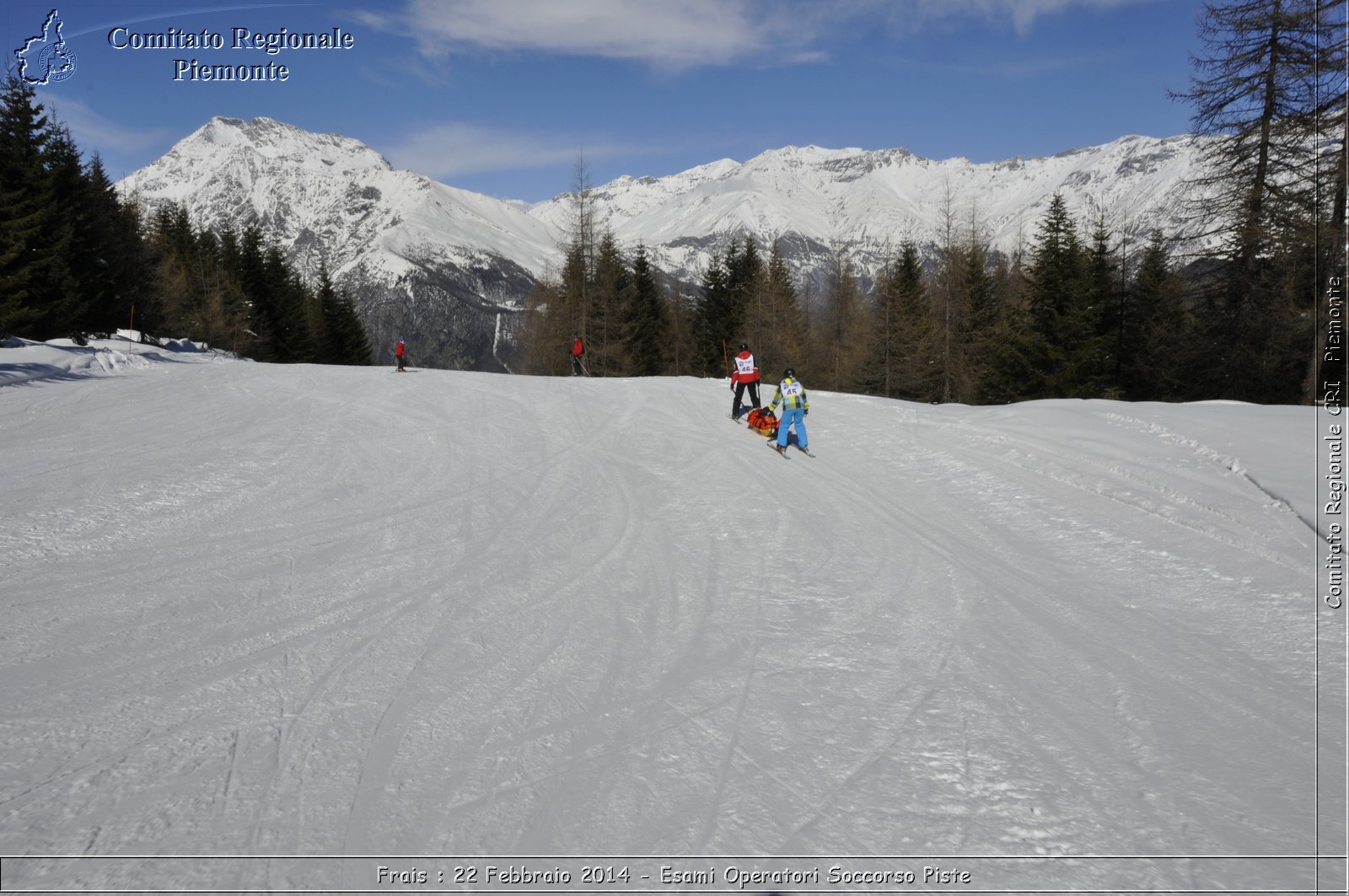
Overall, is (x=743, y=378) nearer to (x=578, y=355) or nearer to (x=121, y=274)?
(x=578, y=355)

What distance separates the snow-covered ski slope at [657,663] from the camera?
3.41 metres

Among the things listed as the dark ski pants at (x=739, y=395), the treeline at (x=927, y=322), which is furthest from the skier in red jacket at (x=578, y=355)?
the dark ski pants at (x=739, y=395)

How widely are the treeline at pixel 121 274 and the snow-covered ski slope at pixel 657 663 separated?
2055 centimetres

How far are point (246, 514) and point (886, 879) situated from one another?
322 inches

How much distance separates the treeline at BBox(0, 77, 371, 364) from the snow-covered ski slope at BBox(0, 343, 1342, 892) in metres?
20.6

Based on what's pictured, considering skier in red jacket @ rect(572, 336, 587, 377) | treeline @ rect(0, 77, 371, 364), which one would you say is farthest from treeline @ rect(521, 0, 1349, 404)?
treeline @ rect(0, 77, 371, 364)

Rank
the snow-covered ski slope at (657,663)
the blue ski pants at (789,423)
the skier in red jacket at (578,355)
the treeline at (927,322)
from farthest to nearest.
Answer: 1. the treeline at (927,322)
2. the skier in red jacket at (578,355)
3. the blue ski pants at (789,423)
4. the snow-covered ski slope at (657,663)

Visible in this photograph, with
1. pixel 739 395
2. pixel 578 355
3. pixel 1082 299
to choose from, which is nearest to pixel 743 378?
pixel 739 395

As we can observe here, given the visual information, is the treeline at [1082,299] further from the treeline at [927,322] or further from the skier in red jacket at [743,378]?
the skier in red jacket at [743,378]

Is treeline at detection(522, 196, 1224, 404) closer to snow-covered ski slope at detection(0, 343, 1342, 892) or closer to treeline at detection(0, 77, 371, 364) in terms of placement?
snow-covered ski slope at detection(0, 343, 1342, 892)

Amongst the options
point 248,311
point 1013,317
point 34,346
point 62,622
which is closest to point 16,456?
point 62,622

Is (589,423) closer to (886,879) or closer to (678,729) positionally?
(678,729)

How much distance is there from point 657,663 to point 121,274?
45.8 m

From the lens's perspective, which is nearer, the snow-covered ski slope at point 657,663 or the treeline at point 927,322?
the snow-covered ski slope at point 657,663
